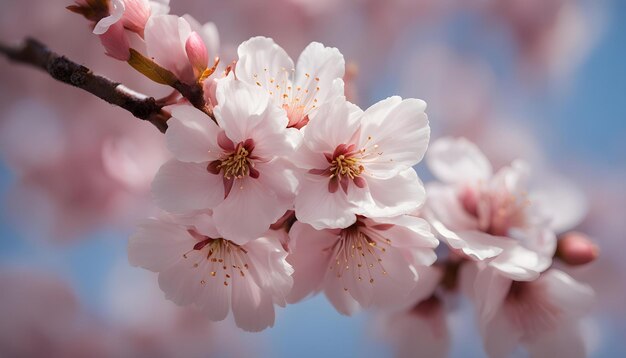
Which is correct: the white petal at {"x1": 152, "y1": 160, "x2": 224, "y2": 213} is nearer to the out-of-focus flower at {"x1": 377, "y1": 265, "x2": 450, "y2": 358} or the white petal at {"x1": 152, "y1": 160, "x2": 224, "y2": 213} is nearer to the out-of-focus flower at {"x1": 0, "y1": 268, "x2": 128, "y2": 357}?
the out-of-focus flower at {"x1": 377, "y1": 265, "x2": 450, "y2": 358}

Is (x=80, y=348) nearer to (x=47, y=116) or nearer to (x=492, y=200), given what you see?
(x=47, y=116)

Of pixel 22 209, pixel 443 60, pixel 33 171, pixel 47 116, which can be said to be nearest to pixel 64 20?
pixel 47 116

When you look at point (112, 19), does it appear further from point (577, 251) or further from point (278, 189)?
point (577, 251)

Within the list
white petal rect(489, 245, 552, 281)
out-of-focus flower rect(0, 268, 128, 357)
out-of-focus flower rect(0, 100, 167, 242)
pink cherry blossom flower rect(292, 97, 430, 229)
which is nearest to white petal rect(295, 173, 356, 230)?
pink cherry blossom flower rect(292, 97, 430, 229)

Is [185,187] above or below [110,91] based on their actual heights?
below

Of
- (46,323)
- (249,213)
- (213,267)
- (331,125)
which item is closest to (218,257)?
(213,267)

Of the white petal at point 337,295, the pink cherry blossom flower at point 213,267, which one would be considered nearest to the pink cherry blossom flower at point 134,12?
the pink cherry blossom flower at point 213,267
